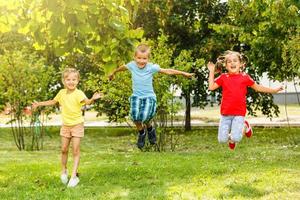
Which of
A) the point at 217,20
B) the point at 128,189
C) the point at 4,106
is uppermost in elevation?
the point at 217,20

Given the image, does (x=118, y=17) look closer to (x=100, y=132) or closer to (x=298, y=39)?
(x=298, y=39)

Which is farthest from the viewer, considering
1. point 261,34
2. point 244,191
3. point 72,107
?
point 261,34

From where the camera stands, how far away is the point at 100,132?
27500 mm

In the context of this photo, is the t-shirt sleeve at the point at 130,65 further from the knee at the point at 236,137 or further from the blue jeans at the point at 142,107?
the knee at the point at 236,137

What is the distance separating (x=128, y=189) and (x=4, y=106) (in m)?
13.8

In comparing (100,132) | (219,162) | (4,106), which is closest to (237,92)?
(219,162)

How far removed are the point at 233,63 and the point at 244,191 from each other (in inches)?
73.6

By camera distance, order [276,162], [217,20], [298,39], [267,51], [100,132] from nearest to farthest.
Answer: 1. [276,162]
2. [298,39]
3. [267,51]
4. [217,20]
5. [100,132]

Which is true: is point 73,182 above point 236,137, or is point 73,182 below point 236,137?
below

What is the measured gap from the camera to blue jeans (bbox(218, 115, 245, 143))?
8492 mm

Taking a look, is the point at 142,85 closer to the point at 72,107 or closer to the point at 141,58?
the point at 141,58

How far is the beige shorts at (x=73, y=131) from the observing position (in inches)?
348

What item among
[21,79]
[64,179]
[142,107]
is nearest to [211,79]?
[142,107]

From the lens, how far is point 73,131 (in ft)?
29.1
